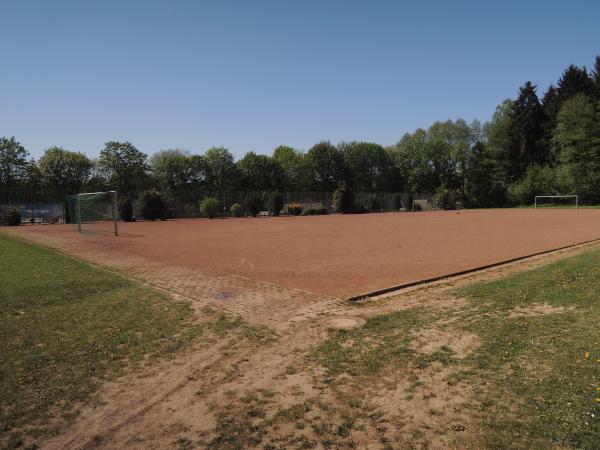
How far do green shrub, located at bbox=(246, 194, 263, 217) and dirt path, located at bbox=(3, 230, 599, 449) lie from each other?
3955 cm

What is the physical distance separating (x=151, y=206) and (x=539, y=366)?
37095 millimetres

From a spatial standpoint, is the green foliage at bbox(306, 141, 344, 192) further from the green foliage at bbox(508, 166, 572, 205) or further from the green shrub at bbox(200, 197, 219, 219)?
the green shrub at bbox(200, 197, 219, 219)

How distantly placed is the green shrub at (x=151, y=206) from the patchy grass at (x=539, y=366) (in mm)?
34366

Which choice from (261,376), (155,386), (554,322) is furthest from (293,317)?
(554,322)

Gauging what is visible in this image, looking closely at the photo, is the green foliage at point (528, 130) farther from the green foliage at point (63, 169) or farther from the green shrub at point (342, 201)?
the green foliage at point (63, 169)

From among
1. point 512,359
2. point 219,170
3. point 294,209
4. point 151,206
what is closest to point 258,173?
point 219,170

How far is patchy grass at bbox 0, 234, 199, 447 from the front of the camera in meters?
3.79

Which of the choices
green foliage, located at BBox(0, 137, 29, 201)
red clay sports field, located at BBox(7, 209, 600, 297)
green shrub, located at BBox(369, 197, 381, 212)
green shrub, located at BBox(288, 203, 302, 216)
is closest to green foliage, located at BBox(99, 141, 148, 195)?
green foliage, located at BBox(0, 137, 29, 201)

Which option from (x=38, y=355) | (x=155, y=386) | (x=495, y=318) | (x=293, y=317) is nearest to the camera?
(x=155, y=386)

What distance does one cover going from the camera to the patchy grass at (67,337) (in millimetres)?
3793

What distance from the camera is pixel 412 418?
3.48m

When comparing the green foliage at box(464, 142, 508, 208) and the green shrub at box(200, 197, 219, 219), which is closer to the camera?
the green shrub at box(200, 197, 219, 219)

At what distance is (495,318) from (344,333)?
2.16m

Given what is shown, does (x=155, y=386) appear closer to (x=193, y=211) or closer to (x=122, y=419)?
(x=122, y=419)
